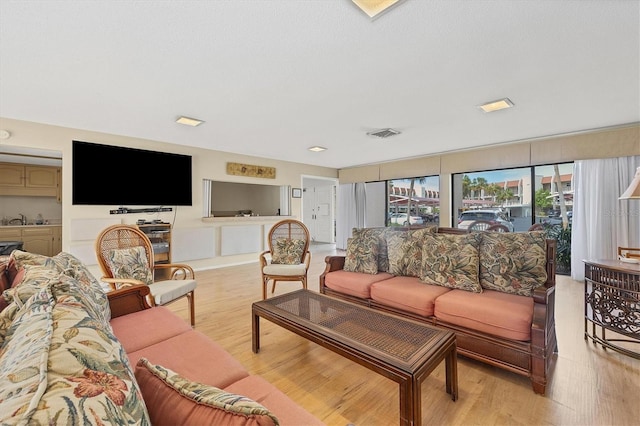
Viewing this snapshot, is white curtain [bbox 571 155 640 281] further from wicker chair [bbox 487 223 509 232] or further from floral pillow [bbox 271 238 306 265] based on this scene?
floral pillow [bbox 271 238 306 265]

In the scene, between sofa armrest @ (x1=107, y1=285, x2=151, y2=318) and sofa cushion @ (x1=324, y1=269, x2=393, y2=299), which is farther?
sofa cushion @ (x1=324, y1=269, x2=393, y2=299)

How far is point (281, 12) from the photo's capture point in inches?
66.4

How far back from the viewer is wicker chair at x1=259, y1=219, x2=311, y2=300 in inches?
132

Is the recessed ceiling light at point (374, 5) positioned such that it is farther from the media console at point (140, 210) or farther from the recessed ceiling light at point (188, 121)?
the media console at point (140, 210)

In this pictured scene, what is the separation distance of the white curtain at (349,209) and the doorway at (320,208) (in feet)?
3.12

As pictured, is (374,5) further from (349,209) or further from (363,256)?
(349,209)

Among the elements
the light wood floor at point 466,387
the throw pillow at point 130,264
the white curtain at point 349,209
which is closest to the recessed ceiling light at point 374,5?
the light wood floor at point 466,387

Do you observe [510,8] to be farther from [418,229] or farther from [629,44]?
[418,229]

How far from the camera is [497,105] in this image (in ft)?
10.2

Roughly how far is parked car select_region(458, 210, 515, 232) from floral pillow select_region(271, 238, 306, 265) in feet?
12.2

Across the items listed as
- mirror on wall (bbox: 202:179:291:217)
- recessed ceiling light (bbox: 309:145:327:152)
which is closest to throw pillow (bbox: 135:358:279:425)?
recessed ceiling light (bbox: 309:145:327:152)

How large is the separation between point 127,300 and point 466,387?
240 centimetres

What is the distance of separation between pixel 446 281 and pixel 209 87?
9.36 feet

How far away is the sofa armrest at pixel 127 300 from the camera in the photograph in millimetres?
1905
